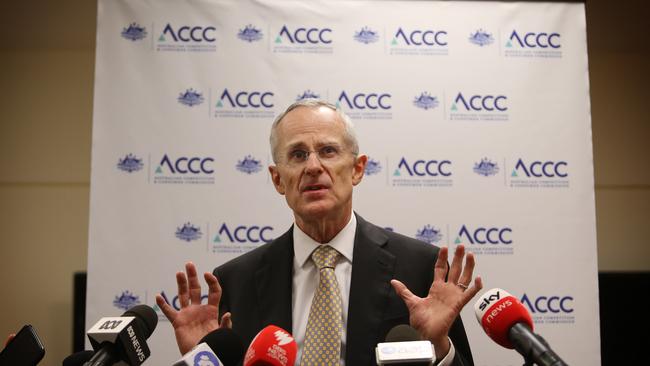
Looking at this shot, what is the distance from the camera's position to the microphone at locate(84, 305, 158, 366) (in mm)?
1344

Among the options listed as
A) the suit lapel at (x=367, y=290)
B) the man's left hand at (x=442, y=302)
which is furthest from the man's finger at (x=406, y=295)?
the suit lapel at (x=367, y=290)

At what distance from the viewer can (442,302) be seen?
195 centimetres

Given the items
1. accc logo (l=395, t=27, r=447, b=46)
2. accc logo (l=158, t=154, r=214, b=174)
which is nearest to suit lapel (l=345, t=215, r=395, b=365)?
accc logo (l=158, t=154, r=214, b=174)

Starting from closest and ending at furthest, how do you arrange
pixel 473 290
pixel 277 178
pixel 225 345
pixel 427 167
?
1. pixel 225 345
2. pixel 473 290
3. pixel 277 178
4. pixel 427 167

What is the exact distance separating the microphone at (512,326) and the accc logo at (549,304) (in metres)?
2.00

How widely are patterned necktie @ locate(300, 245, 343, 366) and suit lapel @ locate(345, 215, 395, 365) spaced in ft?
0.19

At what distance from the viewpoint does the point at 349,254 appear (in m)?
2.32

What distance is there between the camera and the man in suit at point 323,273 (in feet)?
6.72

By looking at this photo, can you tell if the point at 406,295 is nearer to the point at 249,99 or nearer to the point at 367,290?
the point at 367,290

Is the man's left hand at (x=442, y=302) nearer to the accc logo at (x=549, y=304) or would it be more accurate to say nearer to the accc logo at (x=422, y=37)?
the accc logo at (x=549, y=304)

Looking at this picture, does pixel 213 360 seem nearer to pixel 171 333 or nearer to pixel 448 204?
pixel 171 333

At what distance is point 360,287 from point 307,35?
1.91 meters

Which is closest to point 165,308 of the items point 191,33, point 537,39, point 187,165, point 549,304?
point 187,165

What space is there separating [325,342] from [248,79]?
6.44ft
